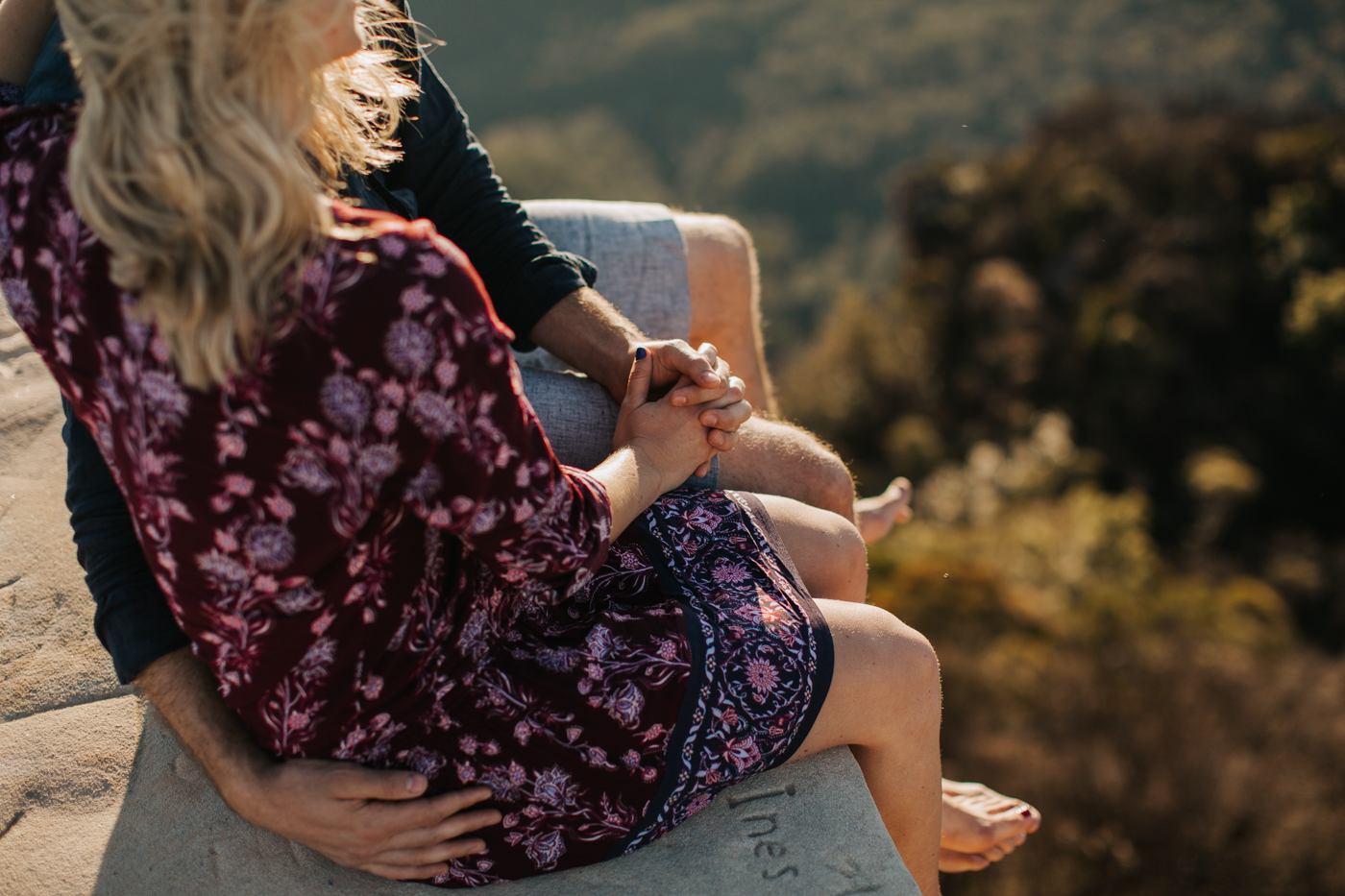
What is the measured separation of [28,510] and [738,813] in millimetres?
2038

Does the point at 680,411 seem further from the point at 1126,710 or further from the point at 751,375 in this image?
the point at 1126,710

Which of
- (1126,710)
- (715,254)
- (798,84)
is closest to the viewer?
(715,254)

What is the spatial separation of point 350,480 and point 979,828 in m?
1.84

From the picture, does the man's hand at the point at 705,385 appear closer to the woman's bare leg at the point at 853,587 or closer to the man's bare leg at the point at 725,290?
the woman's bare leg at the point at 853,587

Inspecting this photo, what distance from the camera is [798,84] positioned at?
81.4 m

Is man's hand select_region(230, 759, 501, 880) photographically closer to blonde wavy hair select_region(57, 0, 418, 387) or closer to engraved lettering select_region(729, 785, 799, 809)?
engraved lettering select_region(729, 785, 799, 809)

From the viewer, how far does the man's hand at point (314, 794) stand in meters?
1.37

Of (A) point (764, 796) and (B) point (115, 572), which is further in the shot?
(A) point (764, 796)

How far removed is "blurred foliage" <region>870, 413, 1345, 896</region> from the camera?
763 centimetres

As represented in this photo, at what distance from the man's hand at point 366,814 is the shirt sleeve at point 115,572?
0.91 feet

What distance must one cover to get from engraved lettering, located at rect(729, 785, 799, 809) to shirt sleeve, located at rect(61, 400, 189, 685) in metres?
1.01

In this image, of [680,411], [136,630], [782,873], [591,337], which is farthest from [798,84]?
[136,630]

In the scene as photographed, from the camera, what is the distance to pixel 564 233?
2480 mm

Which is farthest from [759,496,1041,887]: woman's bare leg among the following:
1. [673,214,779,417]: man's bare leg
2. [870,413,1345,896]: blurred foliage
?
[870,413,1345,896]: blurred foliage
